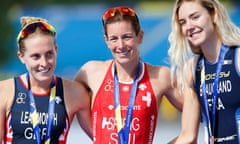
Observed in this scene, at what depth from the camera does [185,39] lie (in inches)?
221

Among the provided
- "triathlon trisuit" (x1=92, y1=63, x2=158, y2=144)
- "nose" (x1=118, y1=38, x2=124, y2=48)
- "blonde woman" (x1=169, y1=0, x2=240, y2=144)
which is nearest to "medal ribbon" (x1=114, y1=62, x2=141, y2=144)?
"triathlon trisuit" (x1=92, y1=63, x2=158, y2=144)

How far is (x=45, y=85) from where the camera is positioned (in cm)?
571

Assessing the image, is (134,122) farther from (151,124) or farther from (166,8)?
(166,8)

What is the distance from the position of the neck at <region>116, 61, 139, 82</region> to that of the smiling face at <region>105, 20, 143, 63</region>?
122 mm

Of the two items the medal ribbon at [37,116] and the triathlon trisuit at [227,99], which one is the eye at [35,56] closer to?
the medal ribbon at [37,116]

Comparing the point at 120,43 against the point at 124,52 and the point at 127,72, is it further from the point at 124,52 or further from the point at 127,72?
the point at 127,72

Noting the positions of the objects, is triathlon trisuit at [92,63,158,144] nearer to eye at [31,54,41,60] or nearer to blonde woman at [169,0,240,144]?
blonde woman at [169,0,240,144]

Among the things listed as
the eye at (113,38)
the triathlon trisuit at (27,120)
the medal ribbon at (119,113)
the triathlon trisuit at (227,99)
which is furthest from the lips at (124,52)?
the triathlon trisuit at (227,99)

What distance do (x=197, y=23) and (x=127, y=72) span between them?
2.53 ft

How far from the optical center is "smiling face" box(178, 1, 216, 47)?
5.45m

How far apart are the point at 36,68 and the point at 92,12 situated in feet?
42.7

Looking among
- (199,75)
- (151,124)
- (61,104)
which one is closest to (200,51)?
(199,75)

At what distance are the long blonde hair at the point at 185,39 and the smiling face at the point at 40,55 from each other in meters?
0.91

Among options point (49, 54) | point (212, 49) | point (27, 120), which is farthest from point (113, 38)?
point (27, 120)
